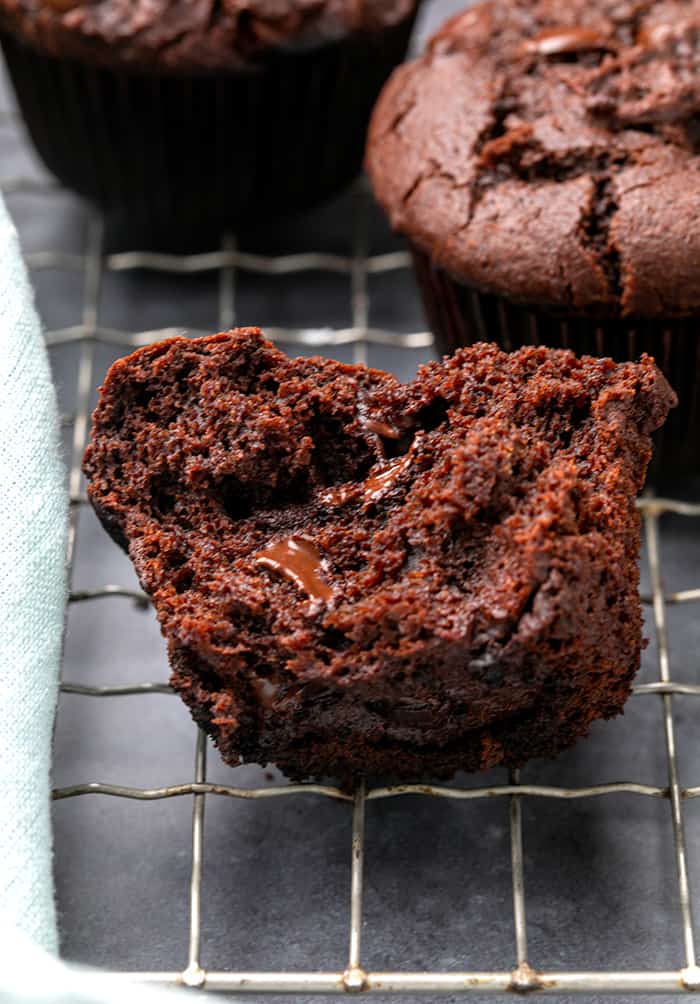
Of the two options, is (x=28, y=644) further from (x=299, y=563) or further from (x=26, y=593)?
(x=299, y=563)

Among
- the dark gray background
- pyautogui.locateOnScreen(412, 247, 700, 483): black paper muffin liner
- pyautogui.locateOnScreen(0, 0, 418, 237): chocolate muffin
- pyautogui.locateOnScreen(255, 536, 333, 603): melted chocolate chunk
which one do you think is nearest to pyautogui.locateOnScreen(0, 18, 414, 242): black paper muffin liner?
pyautogui.locateOnScreen(0, 0, 418, 237): chocolate muffin

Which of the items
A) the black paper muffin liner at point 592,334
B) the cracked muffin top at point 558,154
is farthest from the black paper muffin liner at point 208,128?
the black paper muffin liner at point 592,334

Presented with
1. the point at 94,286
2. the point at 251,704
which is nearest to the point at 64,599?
the point at 251,704

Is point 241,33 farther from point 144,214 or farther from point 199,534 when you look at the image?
point 199,534

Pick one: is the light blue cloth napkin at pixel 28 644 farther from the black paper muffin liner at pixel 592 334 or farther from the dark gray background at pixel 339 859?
the black paper muffin liner at pixel 592 334

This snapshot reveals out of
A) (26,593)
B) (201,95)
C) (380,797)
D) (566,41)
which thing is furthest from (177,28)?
(380,797)

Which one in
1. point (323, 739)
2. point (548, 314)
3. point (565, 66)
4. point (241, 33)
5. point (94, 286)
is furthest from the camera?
point (94, 286)
